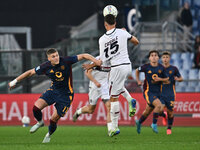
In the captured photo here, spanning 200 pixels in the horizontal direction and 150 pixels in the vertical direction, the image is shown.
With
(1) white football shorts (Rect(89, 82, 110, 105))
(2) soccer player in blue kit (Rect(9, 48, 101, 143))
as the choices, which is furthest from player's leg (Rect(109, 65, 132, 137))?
(1) white football shorts (Rect(89, 82, 110, 105))

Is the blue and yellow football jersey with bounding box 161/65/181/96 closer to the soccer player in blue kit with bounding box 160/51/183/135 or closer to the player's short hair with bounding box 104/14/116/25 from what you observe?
the soccer player in blue kit with bounding box 160/51/183/135

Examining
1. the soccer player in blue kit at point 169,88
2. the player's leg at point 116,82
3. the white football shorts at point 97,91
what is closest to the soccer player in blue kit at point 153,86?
the soccer player in blue kit at point 169,88

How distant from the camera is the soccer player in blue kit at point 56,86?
Result: 11.4 meters

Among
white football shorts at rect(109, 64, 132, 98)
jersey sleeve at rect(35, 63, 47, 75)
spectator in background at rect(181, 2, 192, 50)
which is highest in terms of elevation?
spectator in background at rect(181, 2, 192, 50)

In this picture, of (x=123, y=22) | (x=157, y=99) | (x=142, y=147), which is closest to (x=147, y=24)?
(x=123, y=22)

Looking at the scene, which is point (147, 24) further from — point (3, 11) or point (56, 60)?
point (56, 60)

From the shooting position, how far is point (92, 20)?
29078 millimetres

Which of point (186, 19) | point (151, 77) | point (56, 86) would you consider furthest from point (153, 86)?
point (186, 19)

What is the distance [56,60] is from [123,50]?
4.58 feet

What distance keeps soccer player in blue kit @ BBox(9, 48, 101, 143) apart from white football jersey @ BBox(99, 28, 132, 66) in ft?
1.76

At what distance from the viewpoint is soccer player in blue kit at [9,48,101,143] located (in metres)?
11.4

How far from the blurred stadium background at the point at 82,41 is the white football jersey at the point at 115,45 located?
3722mm

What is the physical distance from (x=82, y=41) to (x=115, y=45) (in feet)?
44.2

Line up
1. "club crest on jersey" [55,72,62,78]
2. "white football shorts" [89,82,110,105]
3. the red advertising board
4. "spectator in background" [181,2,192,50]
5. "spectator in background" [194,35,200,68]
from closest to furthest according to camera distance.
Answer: "club crest on jersey" [55,72,62,78] → "white football shorts" [89,82,110,105] → the red advertising board → "spectator in background" [194,35,200,68] → "spectator in background" [181,2,192,50]
